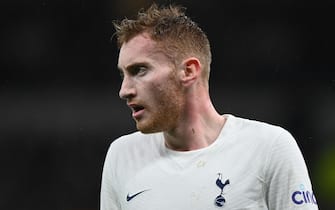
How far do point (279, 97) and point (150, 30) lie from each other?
2.77 metres

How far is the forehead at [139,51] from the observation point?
3092 mm

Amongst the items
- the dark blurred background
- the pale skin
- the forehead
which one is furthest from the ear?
the dark blurred background

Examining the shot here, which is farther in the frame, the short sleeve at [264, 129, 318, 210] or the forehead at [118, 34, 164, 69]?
the forehead at [118, 34, 164, 69]

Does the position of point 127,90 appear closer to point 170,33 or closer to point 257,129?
point 170,33

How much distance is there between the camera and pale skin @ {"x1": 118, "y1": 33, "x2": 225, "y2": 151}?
3.08 metres

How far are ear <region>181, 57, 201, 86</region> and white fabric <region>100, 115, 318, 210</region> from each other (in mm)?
221

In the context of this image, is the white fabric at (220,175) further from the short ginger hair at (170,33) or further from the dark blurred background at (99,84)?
the dark blurred background at (99,84)

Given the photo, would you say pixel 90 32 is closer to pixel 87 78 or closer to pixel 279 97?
pixel 87 78

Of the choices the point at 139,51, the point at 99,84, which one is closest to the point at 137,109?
the point at 139,51

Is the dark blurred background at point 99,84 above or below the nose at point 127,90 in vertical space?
above

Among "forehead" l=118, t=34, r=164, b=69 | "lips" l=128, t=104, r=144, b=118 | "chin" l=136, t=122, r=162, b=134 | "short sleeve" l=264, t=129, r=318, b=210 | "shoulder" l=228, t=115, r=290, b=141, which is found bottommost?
"short sleeve" l=264, t=129, r=318, b=210

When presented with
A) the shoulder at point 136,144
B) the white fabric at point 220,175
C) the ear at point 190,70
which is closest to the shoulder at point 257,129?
the white fabric at point 220,175

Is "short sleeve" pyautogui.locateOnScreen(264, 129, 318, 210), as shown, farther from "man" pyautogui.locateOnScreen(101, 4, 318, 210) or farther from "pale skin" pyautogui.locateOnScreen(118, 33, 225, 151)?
"pale skin" pyautogui.locateOnScreen(118, 33, 225, 151)

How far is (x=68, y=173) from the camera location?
225 inches
